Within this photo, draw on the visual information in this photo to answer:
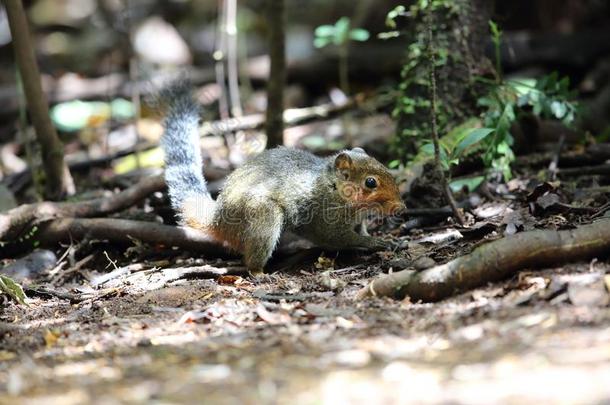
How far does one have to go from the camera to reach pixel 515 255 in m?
4.64

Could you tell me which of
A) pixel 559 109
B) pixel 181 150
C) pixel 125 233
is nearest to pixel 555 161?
pixel 559 109

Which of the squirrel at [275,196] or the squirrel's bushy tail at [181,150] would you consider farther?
the squirrel's bushy tail at [181,150]

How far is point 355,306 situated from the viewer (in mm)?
4836

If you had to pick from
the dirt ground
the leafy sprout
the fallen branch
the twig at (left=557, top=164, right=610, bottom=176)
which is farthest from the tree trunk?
the fallen branch

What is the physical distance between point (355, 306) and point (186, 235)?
2.30m

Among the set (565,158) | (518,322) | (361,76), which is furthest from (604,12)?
(518,322)

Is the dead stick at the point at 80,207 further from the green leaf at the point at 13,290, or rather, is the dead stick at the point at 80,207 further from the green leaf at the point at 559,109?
the green leaf at the point at 559,109

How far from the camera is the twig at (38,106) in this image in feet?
23.9

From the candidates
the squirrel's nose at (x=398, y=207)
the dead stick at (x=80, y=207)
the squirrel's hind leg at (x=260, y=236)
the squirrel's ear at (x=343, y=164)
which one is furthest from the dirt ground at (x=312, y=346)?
the dead stick at (x=80, y=207)

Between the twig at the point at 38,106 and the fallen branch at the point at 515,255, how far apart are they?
188 inches

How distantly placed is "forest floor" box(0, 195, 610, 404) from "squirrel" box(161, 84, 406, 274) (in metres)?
0.56

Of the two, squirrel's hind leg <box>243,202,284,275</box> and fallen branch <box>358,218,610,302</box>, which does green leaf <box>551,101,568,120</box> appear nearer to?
fallen branch <box>358,218,610,302</box>

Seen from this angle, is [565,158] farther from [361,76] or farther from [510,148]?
[361,76]

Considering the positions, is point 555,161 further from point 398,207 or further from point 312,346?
point 312,346
